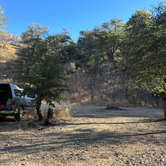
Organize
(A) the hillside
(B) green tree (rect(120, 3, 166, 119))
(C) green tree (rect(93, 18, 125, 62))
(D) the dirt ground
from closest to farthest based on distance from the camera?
(D) the dirt ground, (B) green tree (rect(120, 3, 166, 119)), (A) the hillside, (C) green tree (rect(93, 18, 125, 62))

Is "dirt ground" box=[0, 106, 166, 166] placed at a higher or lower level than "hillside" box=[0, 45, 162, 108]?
lower

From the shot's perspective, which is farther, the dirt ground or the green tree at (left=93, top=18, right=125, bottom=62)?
the green tree at (left=93, top=18, right=125, bottom=62)

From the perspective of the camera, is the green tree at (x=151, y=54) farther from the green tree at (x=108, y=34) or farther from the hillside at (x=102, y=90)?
the green tree at (x=108, y=34)

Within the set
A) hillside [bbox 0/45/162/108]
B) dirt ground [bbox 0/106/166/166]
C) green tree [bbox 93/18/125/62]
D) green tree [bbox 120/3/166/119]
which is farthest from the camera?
green tree [bbox 93/18/125/62]

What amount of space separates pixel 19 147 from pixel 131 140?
10.9ft

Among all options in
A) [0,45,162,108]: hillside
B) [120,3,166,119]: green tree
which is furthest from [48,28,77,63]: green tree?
[120,3,166,119]: green tree

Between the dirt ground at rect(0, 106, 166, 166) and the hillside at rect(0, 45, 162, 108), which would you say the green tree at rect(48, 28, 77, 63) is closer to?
the hillside at rect(0, 45, 162, 108)

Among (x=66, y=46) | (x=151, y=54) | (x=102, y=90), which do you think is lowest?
(x=102, y=90)

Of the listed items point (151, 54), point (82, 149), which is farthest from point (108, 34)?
point (82, 149)

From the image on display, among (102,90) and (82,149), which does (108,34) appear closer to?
(102,90)

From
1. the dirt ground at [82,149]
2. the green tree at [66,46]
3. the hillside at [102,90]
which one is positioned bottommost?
the dirt ground at [82,149]

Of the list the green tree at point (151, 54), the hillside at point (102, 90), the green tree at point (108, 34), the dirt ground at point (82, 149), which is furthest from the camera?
the green tree at point (108, 34)

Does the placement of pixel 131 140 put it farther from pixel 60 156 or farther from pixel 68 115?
pixel 68 115

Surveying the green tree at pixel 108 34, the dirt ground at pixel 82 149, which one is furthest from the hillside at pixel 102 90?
the dirt ground at pixel 82 149
